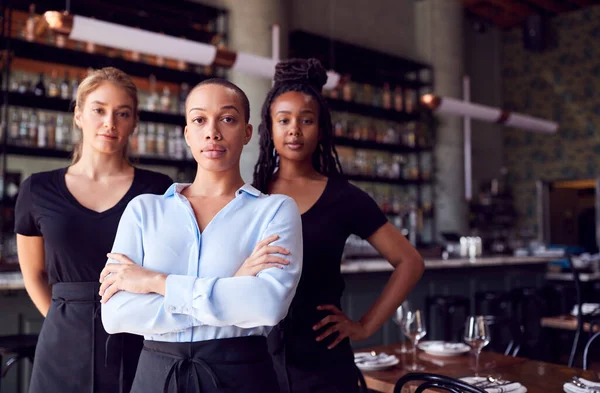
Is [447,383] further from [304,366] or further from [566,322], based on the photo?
[566,322]

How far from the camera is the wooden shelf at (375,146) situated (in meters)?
7.03

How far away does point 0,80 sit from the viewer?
4715mm

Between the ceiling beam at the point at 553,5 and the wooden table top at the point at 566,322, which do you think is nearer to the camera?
the wooden table top at the point at 566,322

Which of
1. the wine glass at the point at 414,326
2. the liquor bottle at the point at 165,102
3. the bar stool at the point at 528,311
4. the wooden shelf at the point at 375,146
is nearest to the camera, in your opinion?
the wine glass at the point at 414,326

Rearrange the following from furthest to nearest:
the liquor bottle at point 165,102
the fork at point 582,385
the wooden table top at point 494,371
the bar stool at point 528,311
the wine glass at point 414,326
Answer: the liquor bottle at point 165,102 → the bar stool at point 528,311 → the wine glass at point 414,326 → the wooden table top at point 494,371 → the fork at point 582,385

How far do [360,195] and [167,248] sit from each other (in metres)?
0.67

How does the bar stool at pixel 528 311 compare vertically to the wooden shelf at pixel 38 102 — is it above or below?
below

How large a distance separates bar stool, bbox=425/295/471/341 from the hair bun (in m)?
3.20

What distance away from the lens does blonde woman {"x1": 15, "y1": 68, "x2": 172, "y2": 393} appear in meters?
1.52

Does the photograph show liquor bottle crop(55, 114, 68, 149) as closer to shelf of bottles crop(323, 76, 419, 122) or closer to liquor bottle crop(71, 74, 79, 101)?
liquor bottle crop(71, 74, 79, 101)

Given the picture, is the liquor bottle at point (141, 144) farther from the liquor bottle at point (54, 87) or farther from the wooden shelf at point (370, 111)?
the wooden shelf at point (370, 111)

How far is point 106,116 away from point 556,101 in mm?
9163

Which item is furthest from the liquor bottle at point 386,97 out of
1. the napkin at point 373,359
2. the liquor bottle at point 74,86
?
the napkin at point 373,359

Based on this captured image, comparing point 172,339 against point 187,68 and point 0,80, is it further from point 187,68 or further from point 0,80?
point 187,68
